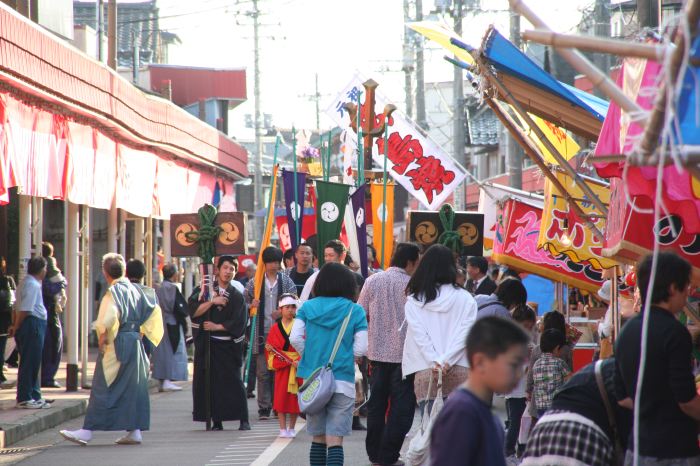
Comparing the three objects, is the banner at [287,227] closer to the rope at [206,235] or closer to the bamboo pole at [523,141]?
the rope at [206,235]

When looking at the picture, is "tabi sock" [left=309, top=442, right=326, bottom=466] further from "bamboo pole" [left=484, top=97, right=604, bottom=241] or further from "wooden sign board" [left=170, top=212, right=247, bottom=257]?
"wooden sign board" [left=170, top=212, right=247, bottom=257]

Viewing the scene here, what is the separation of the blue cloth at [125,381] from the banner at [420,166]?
665 cm

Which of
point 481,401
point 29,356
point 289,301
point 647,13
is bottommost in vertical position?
point 29,356

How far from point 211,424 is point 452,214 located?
13.4 feet

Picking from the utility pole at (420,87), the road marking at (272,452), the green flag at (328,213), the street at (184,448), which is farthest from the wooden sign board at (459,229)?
the utility pole at (420,87)

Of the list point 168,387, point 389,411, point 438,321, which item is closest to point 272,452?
point 389,411

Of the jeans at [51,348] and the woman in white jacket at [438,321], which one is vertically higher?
the woman in white jacket at [438,321]

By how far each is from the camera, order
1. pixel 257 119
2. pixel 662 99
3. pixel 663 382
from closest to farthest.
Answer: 1. pixel 662 99
2. pixel 663 382
3. pixel 257 119

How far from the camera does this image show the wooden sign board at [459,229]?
48.8 feet

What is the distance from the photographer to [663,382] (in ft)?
16.9

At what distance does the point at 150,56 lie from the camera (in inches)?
1861

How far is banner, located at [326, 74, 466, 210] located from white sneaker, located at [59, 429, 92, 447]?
7.32m

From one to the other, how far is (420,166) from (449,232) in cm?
332

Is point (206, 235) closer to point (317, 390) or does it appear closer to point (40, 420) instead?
point (40, 420)
